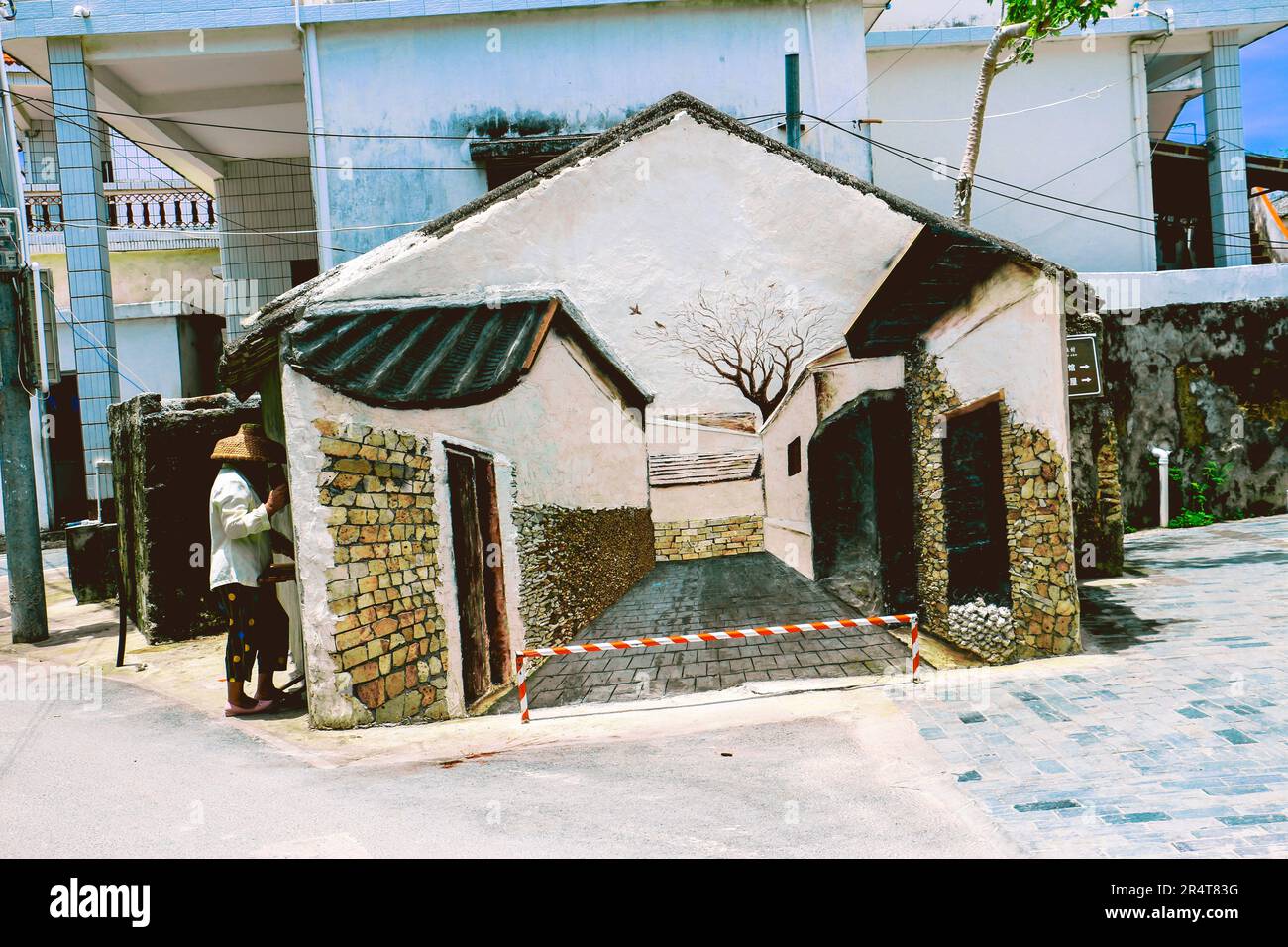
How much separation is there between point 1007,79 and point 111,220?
1650cm

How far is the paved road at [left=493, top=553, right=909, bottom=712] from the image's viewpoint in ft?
20.7

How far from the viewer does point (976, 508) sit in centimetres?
688

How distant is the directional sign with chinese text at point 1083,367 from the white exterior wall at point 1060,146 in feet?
19.4

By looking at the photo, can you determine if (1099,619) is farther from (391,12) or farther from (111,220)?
(111,220)

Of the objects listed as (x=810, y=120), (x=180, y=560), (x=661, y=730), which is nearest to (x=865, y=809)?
(x=661, y=730)

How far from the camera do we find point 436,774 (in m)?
5.09

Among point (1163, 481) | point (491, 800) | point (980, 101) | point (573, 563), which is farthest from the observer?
point (1163, 481)

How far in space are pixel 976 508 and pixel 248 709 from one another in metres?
5.41

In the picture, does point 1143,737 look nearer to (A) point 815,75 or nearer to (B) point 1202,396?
(A) point 815,75

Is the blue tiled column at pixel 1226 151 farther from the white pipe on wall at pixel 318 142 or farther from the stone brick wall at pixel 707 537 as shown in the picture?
the white pipe on wall at pixel 318 142

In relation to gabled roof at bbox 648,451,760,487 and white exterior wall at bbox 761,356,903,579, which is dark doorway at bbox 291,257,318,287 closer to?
gabled roof at bbox 648,451,760,487

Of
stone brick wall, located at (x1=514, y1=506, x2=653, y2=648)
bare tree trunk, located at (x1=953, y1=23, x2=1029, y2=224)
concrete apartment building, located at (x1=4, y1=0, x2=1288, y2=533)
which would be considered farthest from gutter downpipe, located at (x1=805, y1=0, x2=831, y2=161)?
stone brick wall, located at (x1=514, y1=506, x2=653, y2=648)

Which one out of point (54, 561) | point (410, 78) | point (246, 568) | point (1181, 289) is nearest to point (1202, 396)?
point (1181, 289)
